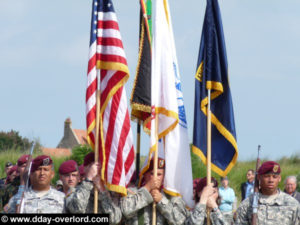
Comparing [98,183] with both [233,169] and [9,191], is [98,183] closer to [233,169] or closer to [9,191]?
[9,191]

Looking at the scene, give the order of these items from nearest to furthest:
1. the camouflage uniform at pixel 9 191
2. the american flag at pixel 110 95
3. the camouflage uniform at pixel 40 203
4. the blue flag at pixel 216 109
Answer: the camouflage uniform at pixel 40 203, the american flag at pixel 110 95, the blue flag at pixel 216 109, the camouflage uniform at pixel 9 191

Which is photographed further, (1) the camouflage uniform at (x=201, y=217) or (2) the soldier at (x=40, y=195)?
(1) the camouflage uniform at (x=201, y=217)

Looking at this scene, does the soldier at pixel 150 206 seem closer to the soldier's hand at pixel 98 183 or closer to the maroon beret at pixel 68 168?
the soldier's hand at pixel 98 183

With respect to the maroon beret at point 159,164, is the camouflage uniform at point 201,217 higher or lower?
lower

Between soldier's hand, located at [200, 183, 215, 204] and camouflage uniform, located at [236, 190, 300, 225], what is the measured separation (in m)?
0.43

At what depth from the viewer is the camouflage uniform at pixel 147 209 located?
25.5 ft

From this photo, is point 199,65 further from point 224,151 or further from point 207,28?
point 224,151

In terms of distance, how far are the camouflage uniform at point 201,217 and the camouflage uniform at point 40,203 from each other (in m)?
→ 1.51

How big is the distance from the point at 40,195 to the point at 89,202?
67 cm

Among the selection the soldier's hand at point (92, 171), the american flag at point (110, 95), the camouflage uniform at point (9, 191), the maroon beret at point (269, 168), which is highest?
the american flag at point (110, 95)

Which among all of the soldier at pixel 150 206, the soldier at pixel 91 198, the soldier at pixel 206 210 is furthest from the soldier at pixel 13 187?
the soldier at pixel 206 210

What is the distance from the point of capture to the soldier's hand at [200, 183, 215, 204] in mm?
7664

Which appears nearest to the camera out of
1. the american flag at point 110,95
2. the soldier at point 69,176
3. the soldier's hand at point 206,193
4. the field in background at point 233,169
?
the soldier's hand at point 206,193

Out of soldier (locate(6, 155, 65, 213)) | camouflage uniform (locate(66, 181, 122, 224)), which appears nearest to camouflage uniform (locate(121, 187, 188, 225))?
camouflage uniform (locate(66, 181, 122, 224))
